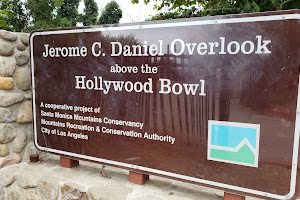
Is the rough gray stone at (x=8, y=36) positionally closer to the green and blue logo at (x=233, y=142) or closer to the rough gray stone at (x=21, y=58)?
the rough gray stone at (x=21, y=58)

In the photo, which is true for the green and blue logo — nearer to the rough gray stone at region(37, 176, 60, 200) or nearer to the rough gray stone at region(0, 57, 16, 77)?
the rough gray stone at region(37, 176, 60, 200)

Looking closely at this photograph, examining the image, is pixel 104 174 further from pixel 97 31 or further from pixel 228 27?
pixel 228 27

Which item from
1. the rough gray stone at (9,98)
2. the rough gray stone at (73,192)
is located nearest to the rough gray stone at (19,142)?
the rough gray stone at (9,98)

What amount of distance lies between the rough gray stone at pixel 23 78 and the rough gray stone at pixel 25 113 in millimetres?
137

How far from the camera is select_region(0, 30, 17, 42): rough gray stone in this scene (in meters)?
2.04

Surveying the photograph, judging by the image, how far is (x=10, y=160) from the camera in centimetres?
214

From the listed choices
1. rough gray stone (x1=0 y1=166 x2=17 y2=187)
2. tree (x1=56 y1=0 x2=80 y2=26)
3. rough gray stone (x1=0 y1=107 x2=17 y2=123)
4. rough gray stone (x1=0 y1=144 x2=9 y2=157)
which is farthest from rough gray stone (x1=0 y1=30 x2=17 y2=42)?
tree (x1=56 y1=0 x2=80 y2=26)

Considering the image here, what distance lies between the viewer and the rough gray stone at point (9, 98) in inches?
80.6

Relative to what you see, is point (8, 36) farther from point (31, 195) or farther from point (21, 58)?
point (31, 195)

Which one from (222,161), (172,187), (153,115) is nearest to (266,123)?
(222,161)

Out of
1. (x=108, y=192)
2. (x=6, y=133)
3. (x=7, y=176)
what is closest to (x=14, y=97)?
(x=6, y=133)

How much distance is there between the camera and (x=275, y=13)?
4.08 ft

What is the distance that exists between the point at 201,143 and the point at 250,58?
53 centimetres

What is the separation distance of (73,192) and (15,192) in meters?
0.60
